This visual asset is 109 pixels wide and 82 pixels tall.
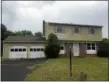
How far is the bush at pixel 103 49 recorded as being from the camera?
35156 mm

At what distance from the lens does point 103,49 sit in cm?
3578

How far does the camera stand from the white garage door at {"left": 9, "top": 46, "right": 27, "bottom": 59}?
114ft

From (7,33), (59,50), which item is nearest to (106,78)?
(59,50)

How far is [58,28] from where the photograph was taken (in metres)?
37.0

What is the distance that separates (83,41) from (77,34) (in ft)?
5.52

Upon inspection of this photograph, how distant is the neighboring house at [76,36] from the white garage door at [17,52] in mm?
4744

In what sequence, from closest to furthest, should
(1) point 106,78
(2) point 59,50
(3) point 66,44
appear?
(1) point 106,78 < (2) point 59,50 < (3) point 66,44

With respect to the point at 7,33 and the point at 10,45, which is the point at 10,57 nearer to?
the point at 10,45

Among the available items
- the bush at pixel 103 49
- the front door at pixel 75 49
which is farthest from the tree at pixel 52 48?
the bush at pixel 103 49

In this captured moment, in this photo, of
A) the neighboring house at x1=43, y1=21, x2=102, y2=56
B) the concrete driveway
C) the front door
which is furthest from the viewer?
the front door

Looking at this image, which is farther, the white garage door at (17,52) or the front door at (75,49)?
the front door at (75,49)

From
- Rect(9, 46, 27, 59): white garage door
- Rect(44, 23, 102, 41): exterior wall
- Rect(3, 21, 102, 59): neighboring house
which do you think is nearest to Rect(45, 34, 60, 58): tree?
Rect(3, 21, 102, 59): neighboring house

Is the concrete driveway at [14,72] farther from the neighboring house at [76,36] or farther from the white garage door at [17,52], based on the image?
the neighboring house at [76,36]

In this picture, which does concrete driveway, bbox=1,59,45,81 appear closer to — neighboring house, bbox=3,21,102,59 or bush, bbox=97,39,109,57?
neighboring house, bbox=3,21,102,59
